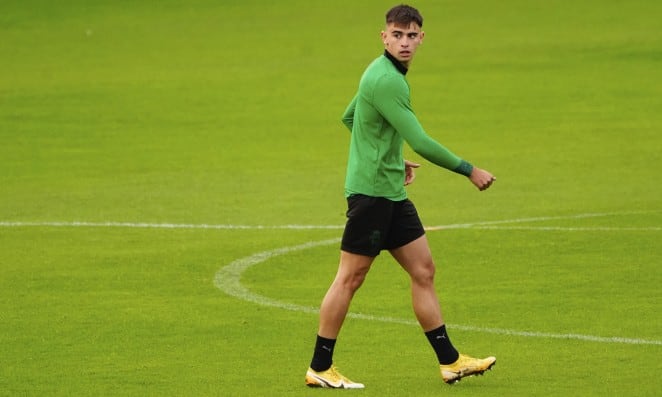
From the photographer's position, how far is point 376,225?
390 inches

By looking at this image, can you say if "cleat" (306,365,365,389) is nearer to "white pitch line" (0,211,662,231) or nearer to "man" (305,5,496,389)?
"man" (305,5,496,389)

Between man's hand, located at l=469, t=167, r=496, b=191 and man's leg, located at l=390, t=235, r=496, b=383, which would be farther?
man's leg, located at l=390, t=235, r=496, b=383

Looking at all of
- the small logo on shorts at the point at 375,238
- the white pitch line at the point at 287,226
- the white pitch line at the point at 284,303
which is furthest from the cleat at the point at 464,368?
the white pitch line at the point at 287,226

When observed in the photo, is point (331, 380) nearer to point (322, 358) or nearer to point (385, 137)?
point (322, 358)

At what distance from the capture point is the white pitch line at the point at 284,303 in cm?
1128

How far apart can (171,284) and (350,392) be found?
4.18 meters

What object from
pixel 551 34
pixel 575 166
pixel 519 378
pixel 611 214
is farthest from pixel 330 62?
pixel 519 378

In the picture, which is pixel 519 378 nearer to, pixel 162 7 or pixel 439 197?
pixel 439 197

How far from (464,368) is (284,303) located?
3132mm

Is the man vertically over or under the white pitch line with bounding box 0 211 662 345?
over

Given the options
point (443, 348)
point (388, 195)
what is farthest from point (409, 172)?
point (443, 348)

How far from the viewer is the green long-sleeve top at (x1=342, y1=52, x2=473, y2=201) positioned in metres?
9.60

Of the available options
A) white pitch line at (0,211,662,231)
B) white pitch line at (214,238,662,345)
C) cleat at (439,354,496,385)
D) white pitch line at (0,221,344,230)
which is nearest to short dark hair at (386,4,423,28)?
cleat at (439,354,496,385)

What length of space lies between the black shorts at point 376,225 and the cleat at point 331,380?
671mm
